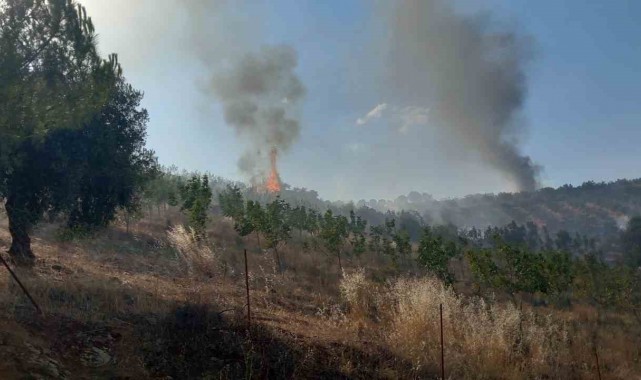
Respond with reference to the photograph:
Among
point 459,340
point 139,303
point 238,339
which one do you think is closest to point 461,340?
point 459,340

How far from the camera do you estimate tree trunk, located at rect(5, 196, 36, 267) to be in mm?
12844

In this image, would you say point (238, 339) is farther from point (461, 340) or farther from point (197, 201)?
point (197, 201)

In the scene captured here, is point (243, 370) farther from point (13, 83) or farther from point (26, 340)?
point (13, 83)

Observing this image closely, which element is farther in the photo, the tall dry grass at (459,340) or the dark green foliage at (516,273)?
the dark green foliage at (516,273)

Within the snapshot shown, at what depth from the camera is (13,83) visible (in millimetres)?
9945

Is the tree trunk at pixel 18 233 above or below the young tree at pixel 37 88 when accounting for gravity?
A: below

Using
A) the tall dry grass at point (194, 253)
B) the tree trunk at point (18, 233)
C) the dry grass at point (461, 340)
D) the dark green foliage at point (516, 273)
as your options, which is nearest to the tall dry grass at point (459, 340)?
the dry grass at point (461, 340)

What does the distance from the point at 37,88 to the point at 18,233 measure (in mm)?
5522

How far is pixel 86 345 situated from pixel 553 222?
202529 millimetres

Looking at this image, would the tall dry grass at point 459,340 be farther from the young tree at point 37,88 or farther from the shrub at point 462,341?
the young tree at point 37,88

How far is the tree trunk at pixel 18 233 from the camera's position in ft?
42.1

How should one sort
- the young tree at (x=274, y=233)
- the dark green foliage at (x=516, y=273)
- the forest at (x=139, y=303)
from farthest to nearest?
the young tree at (x=274, y=233)
the dark green foliage at (x=516, y=273)
the forest at (x=139, y=303)

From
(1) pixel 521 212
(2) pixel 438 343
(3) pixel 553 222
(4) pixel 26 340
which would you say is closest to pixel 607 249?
(3) pixel 553 222

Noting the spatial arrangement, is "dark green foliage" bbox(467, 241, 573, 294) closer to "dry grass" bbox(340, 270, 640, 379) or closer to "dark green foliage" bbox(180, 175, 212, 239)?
"dry grass" bbox(340, 270, 640, 379)
